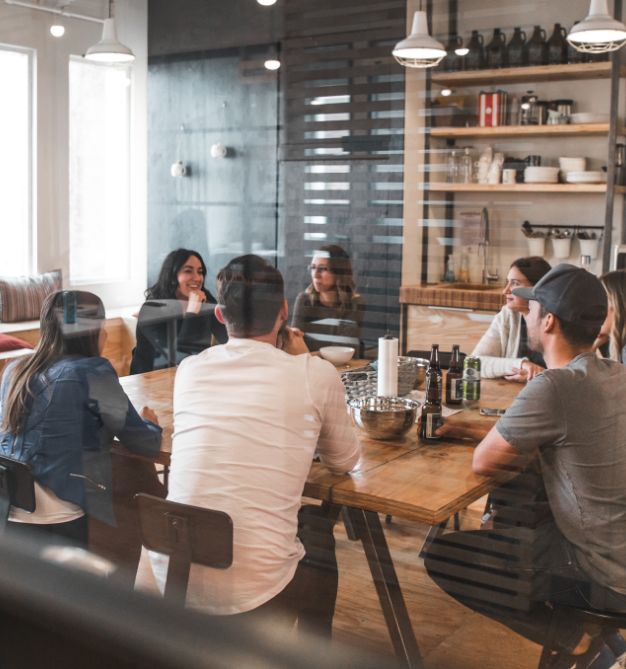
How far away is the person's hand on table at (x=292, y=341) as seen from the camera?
2.22 feet

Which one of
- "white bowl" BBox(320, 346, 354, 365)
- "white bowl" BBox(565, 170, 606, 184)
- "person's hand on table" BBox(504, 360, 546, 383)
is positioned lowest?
"person's hand on table" BBox(504, 360, 546, 383)

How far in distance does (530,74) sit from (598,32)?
0.15ft

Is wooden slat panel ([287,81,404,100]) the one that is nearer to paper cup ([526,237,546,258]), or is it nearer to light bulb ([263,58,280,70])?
light bulb ([263,58,280,70])

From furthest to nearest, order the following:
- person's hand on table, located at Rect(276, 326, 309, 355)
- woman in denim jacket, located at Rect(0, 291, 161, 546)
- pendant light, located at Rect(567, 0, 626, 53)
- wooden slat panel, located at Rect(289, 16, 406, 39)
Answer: woman in denim jacket, located at Rect(0, 291, 161, 546)
person's hand on table, located at Rect(276, 326, 309, 355)
wooden slat panel, located at Rect(289, 16, 406, 39)
pendant light, located at Rect(567, 0, 626, 53)

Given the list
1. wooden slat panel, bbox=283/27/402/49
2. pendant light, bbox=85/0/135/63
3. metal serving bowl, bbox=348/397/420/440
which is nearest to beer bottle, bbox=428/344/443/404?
metal serving bowl, bbox=348/397/420/440

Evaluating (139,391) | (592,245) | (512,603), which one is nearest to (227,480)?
(139,391)

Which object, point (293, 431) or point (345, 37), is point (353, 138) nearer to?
point (345, 37)

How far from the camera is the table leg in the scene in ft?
1.71

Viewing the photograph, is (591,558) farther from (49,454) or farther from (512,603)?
(49,454)

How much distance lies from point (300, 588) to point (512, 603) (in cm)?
17

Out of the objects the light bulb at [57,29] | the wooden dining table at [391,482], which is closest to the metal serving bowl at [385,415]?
the wooden dining table at [391,482]

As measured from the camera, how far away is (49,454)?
2.74 ft

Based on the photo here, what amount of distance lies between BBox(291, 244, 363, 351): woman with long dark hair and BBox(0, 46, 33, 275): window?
1.00ft

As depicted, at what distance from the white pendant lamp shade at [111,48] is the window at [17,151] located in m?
0.09
